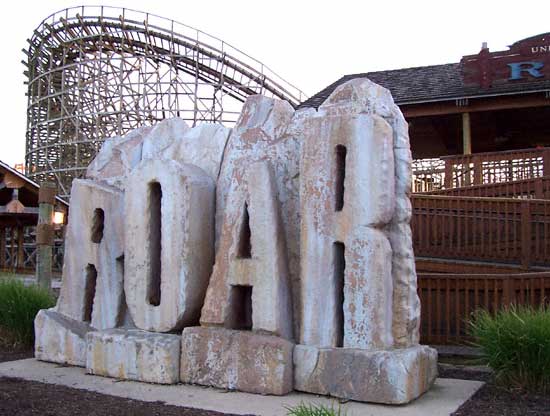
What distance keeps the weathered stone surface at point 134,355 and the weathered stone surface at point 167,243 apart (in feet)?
0.60

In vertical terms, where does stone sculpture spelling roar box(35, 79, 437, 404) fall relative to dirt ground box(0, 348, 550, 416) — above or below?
above

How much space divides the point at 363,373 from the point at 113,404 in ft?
6.62

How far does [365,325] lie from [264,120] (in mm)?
2325

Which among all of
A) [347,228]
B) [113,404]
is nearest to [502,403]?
[347,228]

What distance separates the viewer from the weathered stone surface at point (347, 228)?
17.1 ft

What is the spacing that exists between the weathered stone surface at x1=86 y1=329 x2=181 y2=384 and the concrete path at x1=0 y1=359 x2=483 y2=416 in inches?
4.1

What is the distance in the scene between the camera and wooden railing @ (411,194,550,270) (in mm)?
9758

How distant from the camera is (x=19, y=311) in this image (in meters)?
8.20

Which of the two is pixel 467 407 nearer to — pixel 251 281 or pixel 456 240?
pixel 251 281

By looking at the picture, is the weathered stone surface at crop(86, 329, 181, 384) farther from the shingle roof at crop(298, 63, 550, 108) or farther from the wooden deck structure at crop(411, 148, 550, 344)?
the shingle roof at crop(298, 63, 550, 108)

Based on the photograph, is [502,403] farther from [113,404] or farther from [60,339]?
[60,339]

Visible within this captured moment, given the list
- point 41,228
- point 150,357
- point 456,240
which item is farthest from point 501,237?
point 41,228

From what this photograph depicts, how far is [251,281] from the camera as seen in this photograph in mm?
5703

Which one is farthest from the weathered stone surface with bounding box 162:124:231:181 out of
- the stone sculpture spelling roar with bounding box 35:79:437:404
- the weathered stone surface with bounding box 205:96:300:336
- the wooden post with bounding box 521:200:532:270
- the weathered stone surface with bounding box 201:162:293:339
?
the wooden post with bounding box 521:200:532:270
